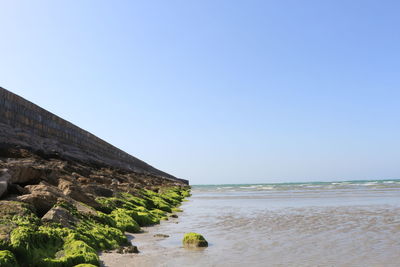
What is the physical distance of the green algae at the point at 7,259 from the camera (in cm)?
329

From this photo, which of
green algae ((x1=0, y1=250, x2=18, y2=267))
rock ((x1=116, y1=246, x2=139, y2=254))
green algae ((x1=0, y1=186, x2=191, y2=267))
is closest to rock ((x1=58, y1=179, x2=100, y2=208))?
green algae ((x1=0, y1=186, x2=191, y2=267))

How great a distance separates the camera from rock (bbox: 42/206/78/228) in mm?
4887

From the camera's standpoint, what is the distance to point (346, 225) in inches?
302

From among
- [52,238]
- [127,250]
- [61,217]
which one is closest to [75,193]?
[61,217]

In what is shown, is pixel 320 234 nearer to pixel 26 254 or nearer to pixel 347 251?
pixel 347 251

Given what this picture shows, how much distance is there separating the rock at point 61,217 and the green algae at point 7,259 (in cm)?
135

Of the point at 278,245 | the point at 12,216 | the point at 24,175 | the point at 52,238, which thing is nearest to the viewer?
the point at 52,238

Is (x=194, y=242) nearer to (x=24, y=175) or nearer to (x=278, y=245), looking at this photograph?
(x=278, y=245)

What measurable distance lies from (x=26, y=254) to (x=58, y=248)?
531 mm

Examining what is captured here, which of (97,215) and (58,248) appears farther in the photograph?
(97,215)

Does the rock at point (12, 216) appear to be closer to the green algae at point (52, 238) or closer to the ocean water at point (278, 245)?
the green algae at point (52, 238)

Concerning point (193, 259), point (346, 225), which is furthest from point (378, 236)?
point (193, 259)

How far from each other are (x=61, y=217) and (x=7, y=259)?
5.72ft

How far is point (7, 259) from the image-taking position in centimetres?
335
